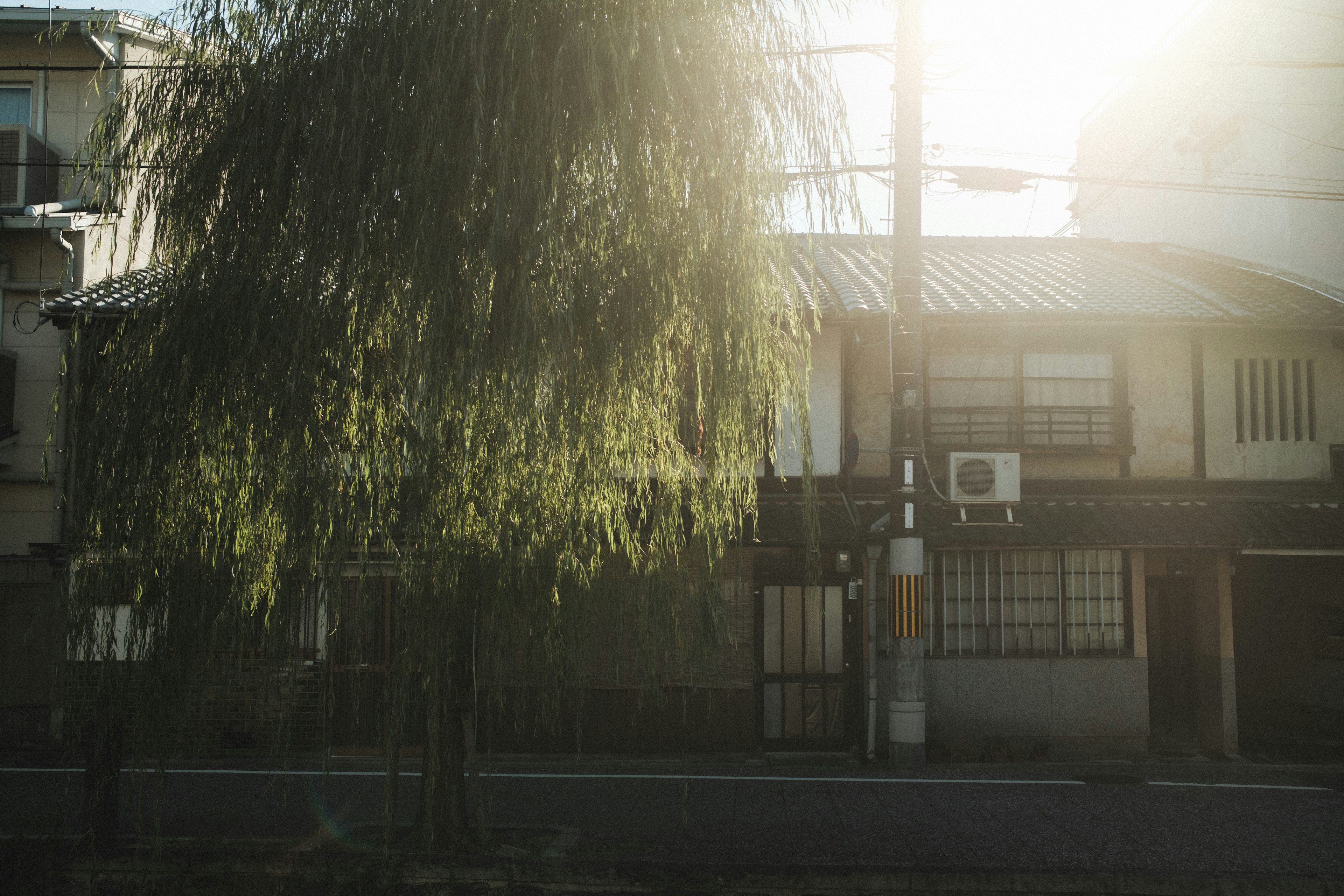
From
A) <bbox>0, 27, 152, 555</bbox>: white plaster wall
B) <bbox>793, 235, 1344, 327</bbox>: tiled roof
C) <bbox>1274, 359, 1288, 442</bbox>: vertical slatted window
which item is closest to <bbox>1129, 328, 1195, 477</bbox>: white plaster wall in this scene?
<bbox>793, 235, 1344, 327</bbox>: tiled roof

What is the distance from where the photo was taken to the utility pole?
9.68 metres


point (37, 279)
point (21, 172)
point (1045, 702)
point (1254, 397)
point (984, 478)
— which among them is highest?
point (21, 172)

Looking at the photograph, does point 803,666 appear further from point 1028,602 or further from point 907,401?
point 907,401

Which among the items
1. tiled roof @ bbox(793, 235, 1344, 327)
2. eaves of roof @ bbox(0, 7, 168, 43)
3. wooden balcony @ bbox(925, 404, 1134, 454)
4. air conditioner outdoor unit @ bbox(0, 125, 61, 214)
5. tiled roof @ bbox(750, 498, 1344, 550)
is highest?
eaves of roof @ bbox(0, 7, 168, 43)

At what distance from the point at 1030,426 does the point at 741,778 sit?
621cm

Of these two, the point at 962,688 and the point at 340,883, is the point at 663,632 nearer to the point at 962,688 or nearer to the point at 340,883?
the point at 340,883

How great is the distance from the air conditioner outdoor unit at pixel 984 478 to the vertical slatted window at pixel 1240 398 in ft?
13.1

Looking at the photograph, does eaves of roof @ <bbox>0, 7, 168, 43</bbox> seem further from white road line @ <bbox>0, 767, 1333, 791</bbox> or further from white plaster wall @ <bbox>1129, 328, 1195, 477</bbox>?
white plaster wall @ <bbox>1129, 328, 1195, 477</bbox>

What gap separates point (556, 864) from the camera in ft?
21.8

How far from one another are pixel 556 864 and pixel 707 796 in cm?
281

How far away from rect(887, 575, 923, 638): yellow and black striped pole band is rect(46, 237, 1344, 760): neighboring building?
3.10 feet

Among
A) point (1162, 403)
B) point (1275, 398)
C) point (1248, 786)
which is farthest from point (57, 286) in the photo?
point (1275, 398)

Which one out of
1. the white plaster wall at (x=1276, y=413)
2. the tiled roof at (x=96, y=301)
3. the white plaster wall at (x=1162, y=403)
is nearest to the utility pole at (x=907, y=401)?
the white plaster wall at (x=1162, y=403)

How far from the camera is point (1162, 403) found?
1217 centimetres
